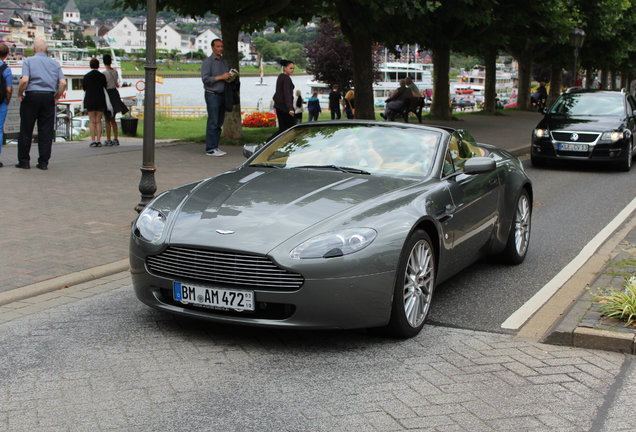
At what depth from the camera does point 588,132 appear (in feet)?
51.2

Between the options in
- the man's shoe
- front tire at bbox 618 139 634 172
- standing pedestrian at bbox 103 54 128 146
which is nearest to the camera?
the man's shoe

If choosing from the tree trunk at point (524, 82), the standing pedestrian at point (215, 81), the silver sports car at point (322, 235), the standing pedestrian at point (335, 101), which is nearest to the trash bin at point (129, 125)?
the standing pedestrian at point (215, 81)

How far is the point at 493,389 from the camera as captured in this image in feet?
14.0

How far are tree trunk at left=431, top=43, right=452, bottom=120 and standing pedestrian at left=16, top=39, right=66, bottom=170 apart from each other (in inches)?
764

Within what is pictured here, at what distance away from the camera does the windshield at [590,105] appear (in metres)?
16.4

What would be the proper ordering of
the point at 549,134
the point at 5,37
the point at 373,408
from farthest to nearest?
the point at 5,37 < the point at 549,134 < the point at 373,408

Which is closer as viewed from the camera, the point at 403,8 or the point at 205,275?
the point at 205,275

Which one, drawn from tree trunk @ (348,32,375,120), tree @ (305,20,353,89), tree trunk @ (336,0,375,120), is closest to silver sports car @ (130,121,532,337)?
tree trunk @ (336,0,375,120)

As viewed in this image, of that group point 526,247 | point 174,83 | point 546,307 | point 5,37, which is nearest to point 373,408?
point 546,307

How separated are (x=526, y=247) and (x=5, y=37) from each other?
19810cm

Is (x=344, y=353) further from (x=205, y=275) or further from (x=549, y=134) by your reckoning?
(x=549, y=134)

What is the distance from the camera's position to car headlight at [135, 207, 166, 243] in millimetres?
→ 5082

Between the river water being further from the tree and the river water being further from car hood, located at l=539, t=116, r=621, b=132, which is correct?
car hood, located at l=539, t=116, r=621, b=132

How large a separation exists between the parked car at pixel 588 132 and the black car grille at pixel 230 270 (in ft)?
40.4
